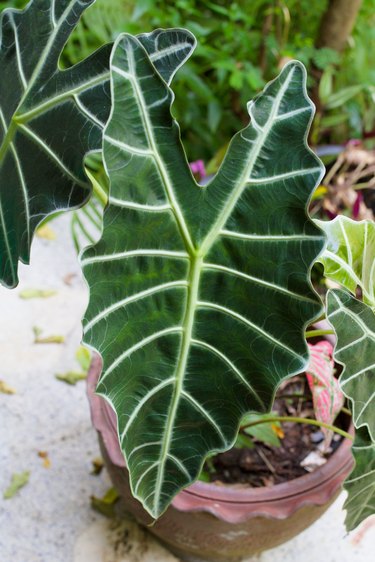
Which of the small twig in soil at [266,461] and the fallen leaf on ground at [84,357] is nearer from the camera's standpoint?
the small twig in soil at [266,461]

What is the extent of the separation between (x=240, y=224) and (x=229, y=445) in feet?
0.78

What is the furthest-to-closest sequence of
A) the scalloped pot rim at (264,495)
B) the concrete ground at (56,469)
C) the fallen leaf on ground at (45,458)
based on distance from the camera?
the fallen leaf on ground at (45,458), the concrete ground at (56,469), the scalloped pot rim at (264,495)

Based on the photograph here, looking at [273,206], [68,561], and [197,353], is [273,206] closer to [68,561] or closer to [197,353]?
[197,353]

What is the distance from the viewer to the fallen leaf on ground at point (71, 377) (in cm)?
158

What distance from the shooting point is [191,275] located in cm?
72

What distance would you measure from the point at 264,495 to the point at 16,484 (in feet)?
1.99

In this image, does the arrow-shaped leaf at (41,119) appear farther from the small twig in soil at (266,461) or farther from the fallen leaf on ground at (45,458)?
the fallen leaf on ground at (45,458)

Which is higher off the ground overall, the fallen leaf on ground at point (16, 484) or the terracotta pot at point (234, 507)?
the terracotta pot at point (234, 507)

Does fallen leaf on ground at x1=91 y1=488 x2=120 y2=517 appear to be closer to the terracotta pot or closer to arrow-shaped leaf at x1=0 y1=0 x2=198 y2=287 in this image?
the terracotta pot

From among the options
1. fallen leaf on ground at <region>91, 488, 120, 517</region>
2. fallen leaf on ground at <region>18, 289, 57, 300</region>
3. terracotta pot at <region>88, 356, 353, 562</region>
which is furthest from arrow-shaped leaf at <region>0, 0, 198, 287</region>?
fallen leaf on ground at <region>18, 289, 57, 300</region>

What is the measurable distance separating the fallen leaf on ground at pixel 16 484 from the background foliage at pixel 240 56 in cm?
108

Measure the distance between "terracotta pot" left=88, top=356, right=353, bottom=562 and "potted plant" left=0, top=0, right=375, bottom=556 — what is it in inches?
11.6

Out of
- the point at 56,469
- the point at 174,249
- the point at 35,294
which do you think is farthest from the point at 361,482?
the point at 35,294

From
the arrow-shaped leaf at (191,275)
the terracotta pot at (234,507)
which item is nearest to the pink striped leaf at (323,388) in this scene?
the terracotta pot at (234,507)
